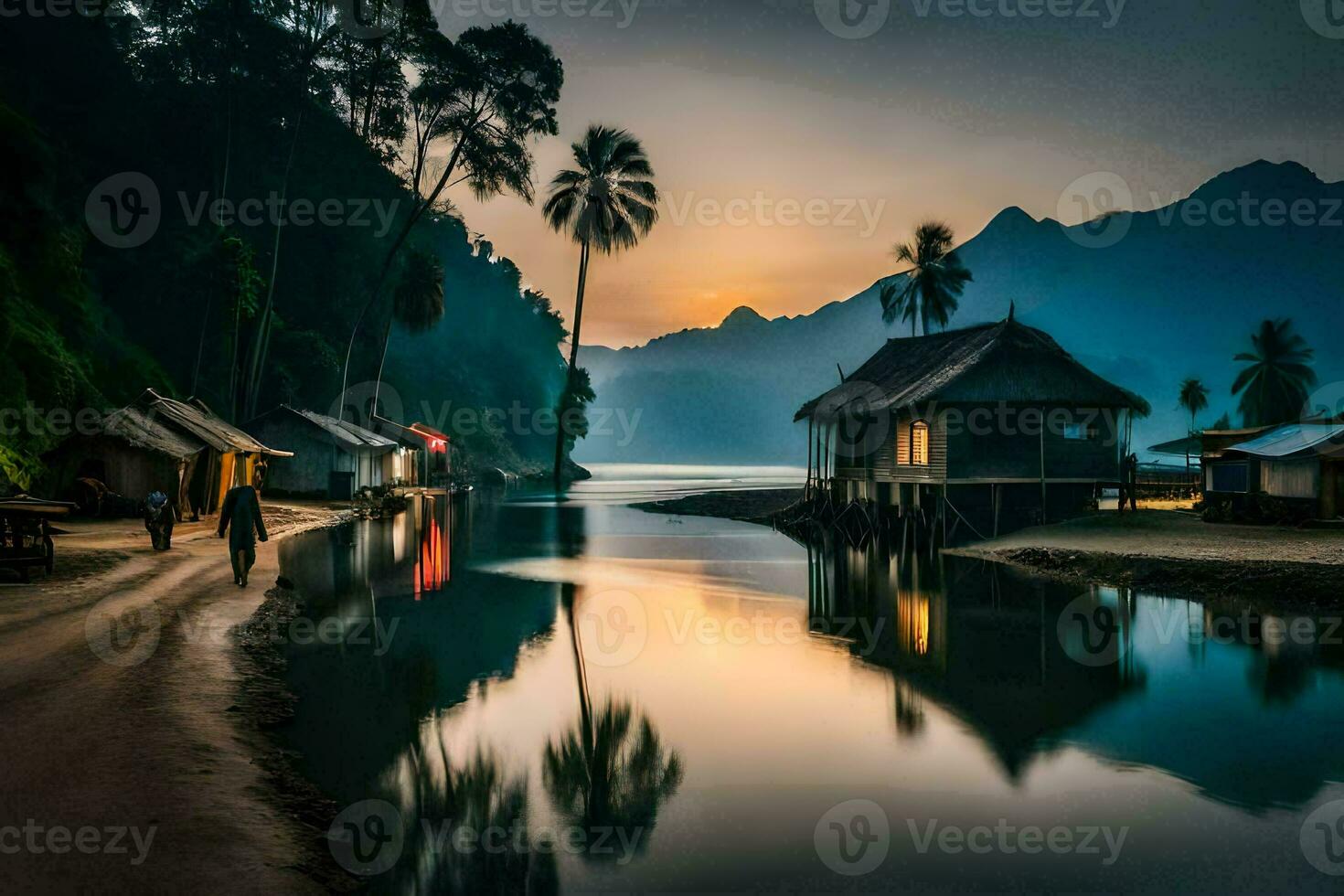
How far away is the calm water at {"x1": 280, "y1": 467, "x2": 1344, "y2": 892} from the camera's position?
254 inches

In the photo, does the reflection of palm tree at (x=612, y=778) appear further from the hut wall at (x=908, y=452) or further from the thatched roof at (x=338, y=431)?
the thatched roof at (x=338, y=431)

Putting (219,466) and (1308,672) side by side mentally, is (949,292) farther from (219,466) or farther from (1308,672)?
(1308,672)

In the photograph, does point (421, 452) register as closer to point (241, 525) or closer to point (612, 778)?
point (241, 525)

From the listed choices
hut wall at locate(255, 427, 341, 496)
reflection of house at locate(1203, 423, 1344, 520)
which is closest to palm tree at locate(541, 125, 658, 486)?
hut wall at locate(255, 427, 341, 496)

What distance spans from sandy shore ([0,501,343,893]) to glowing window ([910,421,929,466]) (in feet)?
80.9

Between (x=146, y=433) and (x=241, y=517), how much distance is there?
1454 centimetres

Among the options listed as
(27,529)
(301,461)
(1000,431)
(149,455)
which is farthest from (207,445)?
(1000,431)

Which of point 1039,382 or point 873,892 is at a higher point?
point 1039,382

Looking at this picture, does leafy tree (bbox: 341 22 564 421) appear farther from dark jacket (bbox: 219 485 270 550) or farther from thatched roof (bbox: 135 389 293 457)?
dark jacket (bbox: 219 485 270 550)

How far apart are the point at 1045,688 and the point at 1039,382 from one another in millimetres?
21566

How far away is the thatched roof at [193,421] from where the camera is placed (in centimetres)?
2794

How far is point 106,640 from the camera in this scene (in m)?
10.8

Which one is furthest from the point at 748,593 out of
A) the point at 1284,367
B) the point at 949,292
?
the point at 1284,367

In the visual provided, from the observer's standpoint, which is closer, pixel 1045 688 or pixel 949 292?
pixel 1045 688
